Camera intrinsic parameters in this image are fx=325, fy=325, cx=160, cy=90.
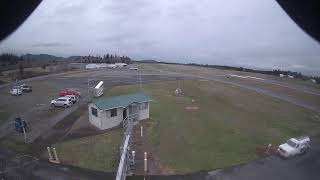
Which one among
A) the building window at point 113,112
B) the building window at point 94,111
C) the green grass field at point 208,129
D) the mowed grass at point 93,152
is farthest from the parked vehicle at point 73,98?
the mowed grass at point 93,152

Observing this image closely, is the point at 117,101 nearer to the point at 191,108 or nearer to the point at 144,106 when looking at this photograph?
the point at 144,106

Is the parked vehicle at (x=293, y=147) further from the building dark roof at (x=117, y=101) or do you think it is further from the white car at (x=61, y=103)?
the white car at (x=61, y=103)

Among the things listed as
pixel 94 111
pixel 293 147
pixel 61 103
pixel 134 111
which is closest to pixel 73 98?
pixel 61 103

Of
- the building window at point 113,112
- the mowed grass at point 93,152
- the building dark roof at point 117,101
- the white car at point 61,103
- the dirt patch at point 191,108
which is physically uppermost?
the building dark roof at point 117,101

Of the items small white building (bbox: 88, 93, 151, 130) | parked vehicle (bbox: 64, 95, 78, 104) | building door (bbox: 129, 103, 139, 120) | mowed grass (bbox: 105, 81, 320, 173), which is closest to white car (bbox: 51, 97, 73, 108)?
parked vehicle (bbox: 64, 95, 78, 104)

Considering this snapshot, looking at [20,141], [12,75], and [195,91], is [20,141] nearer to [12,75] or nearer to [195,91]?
[195,91]

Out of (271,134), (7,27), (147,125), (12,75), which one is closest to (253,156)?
(271,134)

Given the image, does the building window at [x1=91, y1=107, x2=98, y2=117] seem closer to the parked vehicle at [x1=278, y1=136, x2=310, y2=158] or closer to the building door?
the building door

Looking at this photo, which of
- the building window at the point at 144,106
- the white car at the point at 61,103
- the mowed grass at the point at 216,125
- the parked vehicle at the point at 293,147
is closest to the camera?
the mowed grass at the point at 216,125
